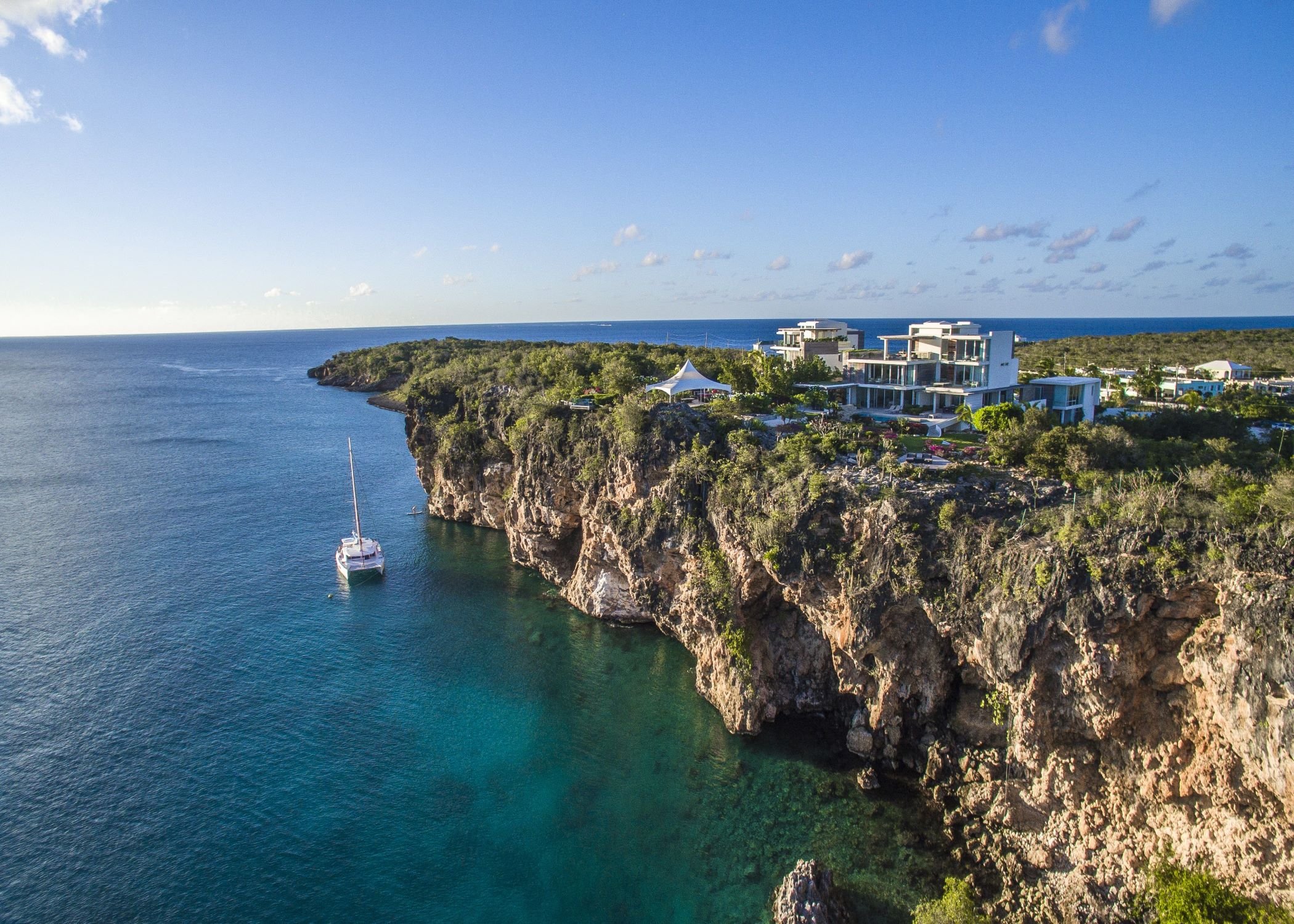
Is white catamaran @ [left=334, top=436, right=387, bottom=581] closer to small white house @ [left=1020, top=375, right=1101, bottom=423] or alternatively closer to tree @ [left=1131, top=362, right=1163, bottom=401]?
small white house @ [left=1020, top=375, right=1101, bottom=423]

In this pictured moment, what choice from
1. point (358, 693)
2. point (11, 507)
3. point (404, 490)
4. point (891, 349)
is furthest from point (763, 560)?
point (11, 507)

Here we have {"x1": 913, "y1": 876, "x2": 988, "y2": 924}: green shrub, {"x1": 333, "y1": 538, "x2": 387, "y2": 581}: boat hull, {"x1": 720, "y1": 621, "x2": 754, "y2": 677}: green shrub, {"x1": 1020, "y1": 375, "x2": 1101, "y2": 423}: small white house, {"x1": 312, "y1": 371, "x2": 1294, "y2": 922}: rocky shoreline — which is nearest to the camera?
{"x1": 312, "y1": 371, "x2": 1294, "y2": 922}: rocky shoreline

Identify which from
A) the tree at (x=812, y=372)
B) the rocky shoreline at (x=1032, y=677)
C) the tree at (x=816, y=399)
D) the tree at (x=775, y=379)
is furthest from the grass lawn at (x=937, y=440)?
the tree at (x=812, y=372)

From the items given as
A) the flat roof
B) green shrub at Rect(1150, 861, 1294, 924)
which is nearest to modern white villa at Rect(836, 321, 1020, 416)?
the flat roof

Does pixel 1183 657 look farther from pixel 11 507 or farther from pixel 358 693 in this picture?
pixel 11 507

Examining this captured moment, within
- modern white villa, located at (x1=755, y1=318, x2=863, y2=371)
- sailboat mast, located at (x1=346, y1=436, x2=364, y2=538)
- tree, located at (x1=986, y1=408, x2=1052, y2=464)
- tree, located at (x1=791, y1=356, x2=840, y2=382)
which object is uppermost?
modern white villa, located at (x1=755, y1=318, x2=863, y2=371)

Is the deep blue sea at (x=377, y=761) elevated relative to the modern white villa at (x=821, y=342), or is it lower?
lower

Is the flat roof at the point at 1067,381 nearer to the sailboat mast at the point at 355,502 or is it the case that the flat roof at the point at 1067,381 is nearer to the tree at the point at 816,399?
the tree at the point at 816,399
